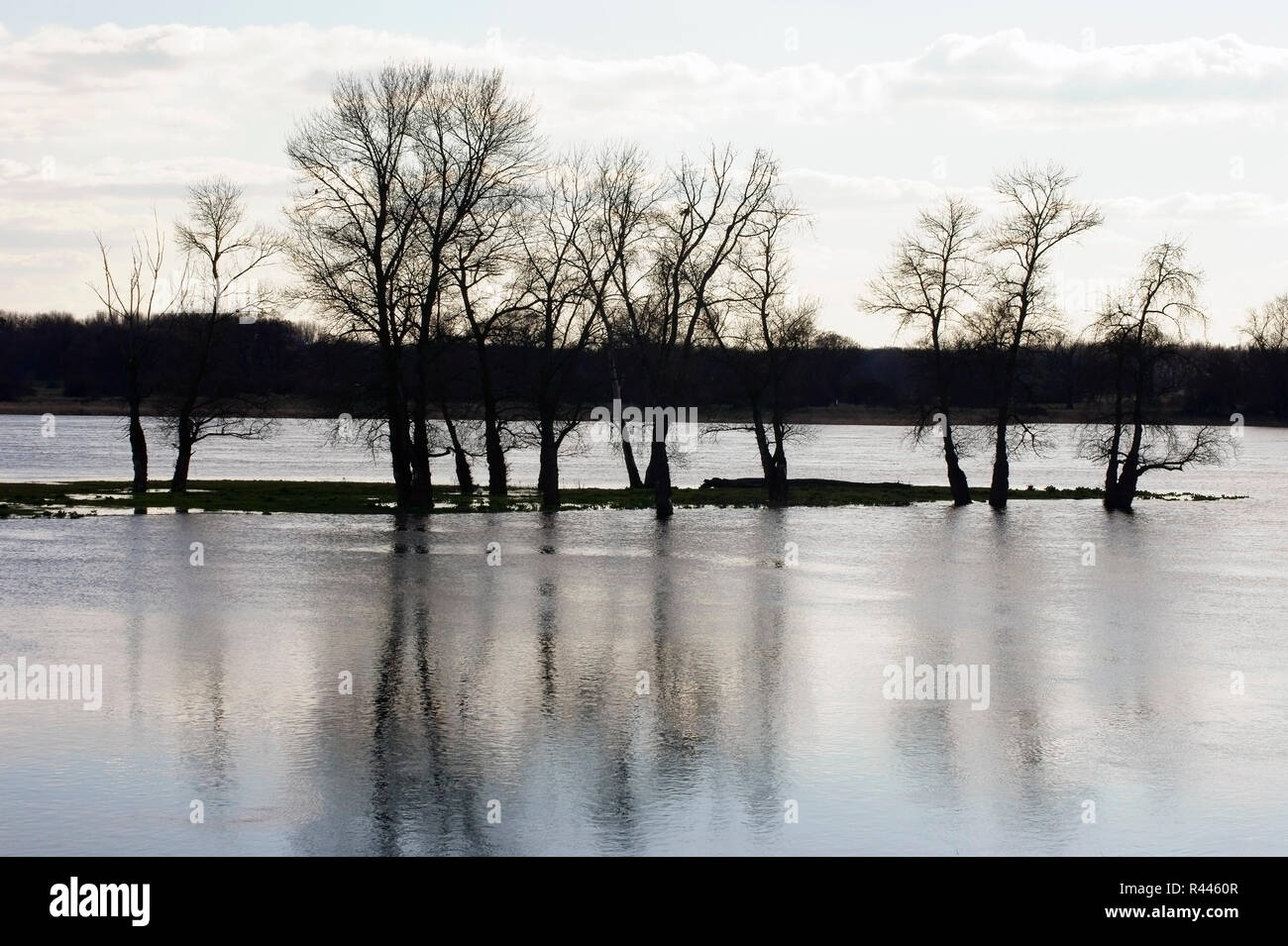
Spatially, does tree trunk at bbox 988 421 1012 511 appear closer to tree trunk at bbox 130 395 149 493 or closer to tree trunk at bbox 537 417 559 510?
tree trunk at bbox 537 417 559 510

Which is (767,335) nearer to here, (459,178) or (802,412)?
(459,178)

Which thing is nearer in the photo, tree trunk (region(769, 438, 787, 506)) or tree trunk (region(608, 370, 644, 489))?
tree trunk (region(769, 438, 787, 506))

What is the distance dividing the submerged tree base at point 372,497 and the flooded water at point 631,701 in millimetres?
9612

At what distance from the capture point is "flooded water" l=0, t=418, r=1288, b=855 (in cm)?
1141

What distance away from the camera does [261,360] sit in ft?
396

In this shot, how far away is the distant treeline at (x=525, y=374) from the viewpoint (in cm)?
5262

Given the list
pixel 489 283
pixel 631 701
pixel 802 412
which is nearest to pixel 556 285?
pixel 489 283

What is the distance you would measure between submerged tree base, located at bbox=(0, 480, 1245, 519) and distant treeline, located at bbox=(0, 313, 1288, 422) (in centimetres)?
342

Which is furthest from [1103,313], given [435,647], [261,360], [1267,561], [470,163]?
[261,360]

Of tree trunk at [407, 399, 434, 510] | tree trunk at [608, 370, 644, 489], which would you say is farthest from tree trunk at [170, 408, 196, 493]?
tree trunk at [608, 370, 644, 489]

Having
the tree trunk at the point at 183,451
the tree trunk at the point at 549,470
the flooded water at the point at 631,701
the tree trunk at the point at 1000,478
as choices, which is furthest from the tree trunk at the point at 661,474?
the tree trunk at the point at 183,451

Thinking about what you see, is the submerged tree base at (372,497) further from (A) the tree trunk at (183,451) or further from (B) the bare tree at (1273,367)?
(B) the bare tree at (1273,367)

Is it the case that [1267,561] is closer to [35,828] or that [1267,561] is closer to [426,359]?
[426,359]

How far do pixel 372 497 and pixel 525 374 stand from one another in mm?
10628
